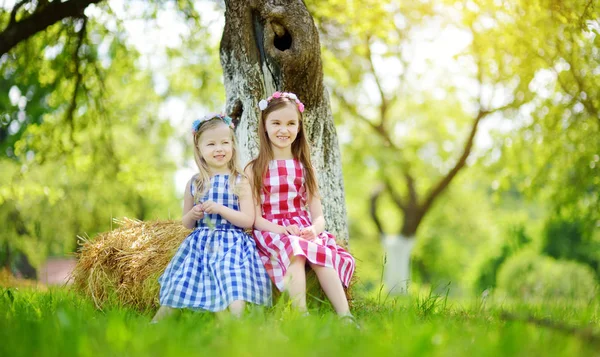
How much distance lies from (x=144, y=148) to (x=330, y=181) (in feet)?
41.8

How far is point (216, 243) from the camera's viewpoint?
4023 mm

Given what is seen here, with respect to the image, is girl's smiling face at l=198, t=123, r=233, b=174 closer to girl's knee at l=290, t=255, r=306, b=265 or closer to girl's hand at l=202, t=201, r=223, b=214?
girl's hand at l=202, t=201, r=223, b=214

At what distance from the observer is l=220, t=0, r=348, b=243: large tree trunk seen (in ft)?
16.0

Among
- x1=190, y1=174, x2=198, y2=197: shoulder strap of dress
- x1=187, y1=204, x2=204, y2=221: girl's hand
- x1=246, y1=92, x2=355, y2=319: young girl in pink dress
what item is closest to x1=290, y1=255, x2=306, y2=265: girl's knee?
x1=246, y1=92, x2=355, y2=319: young girl in pink dress

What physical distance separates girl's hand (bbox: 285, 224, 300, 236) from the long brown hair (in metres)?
0.32

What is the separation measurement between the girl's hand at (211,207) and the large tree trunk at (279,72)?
1085 millimetres

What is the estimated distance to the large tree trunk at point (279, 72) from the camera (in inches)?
192

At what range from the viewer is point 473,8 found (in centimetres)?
1119

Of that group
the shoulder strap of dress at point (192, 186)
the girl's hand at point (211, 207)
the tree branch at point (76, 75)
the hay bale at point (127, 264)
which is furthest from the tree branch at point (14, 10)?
the girl's hand at point (211, 207)

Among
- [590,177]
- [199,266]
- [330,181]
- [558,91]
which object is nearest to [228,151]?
[199,266]

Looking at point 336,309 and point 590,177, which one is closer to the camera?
point 336,309

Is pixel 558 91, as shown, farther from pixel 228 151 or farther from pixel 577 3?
pixel 228 151

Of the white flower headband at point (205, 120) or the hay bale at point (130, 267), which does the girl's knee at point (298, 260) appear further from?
the white flower headband at point (205, 120)

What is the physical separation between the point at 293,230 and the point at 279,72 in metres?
1.53
